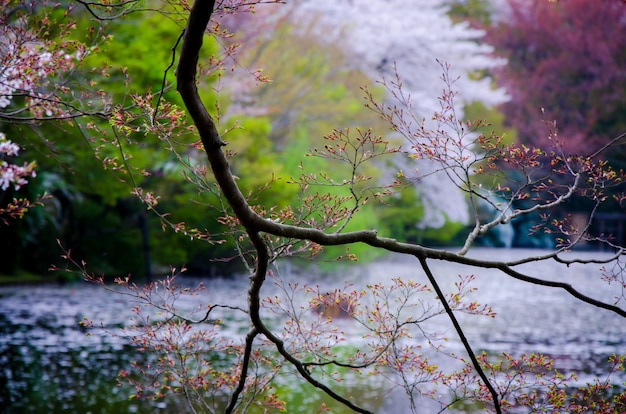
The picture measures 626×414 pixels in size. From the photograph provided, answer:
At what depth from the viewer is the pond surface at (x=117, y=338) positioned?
629 centimetres

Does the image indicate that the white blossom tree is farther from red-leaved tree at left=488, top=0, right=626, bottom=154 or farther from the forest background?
red-leaved tree at left=488, top=0, right=626, bottom=154

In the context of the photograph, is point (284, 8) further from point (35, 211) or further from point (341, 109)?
→ point (35, 211)

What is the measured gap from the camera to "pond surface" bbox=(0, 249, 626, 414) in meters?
6.29

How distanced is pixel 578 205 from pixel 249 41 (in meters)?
11.9

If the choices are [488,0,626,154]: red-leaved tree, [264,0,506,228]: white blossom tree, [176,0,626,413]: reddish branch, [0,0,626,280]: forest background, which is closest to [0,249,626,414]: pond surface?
[176,0,626,413]: reddish branch

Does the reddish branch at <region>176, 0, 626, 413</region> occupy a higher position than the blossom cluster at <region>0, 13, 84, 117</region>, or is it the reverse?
the blossom cluster at <region>0, 13, 84, 117</region>

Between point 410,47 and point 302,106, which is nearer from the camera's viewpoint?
point 302,106

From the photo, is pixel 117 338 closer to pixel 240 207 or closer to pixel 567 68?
pixel 240 207

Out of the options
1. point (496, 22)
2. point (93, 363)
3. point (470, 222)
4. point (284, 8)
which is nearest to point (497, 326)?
point (93, 363)

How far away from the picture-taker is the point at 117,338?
8812mm

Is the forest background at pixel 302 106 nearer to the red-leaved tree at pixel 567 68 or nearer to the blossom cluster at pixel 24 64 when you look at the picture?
the red-leaved tree at pixel 567 68

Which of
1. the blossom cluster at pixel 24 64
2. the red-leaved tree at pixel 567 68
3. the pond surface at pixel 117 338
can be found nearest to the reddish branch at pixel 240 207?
the pond surface at pixel 117 338

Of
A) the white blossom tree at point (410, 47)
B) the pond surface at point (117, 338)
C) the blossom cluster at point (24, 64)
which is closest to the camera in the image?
the blossom cluster at point (24, 64)

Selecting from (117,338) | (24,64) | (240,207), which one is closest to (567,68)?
(117,338)
